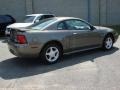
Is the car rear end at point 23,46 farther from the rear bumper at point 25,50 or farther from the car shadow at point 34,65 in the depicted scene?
the car shadow at point 34,65

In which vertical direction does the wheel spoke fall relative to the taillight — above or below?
below

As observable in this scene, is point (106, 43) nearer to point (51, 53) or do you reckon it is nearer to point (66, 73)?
point (51, 53)

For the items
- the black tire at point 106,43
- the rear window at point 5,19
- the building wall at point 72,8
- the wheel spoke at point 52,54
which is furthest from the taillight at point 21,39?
the building wall at point 72,8

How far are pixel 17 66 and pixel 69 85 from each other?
2.59m

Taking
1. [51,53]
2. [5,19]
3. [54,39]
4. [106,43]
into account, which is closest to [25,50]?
[51,53]

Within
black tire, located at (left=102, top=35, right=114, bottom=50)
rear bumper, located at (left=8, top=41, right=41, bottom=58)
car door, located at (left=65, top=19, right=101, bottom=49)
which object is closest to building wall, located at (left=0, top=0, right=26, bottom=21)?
black tire, located at (left=102, top=35, right=114, bottom=50)

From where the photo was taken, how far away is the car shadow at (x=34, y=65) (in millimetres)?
7526

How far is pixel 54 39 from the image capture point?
8531mm

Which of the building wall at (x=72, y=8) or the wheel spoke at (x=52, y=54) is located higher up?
the building wall at (x=72, y=8)

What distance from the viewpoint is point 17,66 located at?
8.35 meters

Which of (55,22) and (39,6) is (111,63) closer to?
(55,22)

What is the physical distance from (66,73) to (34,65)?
1.52 metres

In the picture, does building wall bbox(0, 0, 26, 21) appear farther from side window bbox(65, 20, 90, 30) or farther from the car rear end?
the car rear end

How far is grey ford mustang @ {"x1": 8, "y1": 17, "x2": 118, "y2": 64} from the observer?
319 inches
